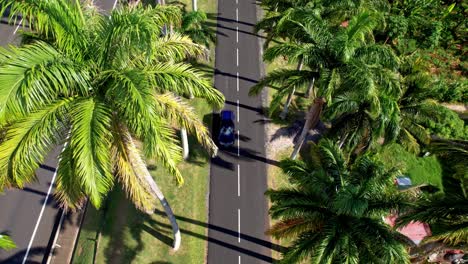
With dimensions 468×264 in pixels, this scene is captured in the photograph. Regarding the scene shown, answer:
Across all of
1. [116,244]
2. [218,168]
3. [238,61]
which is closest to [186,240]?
[116,244]

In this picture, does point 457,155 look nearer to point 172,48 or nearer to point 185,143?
point 172,48

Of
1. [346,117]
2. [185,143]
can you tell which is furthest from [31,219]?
[346,117]

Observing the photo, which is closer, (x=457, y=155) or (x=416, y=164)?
(x=457, y=155)

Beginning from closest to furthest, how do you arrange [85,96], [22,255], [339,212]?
[85,96]
[339,212]
[22,255]

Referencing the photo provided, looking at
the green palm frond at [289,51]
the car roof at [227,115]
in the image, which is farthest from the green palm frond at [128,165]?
the car roof at [227,115]

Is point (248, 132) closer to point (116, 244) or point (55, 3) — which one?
point (116, 244)

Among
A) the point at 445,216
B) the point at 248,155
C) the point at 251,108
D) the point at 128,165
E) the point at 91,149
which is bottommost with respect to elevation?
A: the point at 445,216
